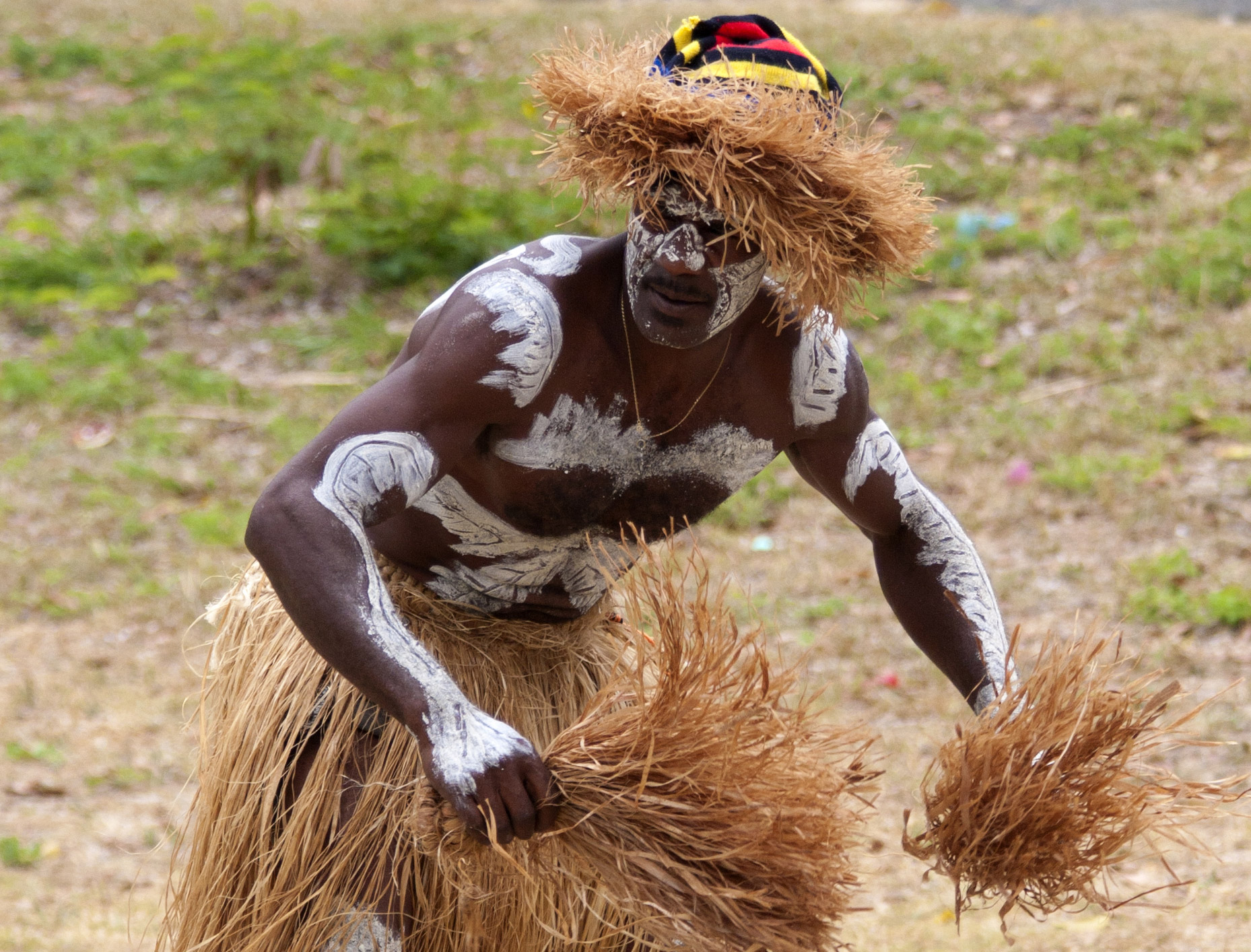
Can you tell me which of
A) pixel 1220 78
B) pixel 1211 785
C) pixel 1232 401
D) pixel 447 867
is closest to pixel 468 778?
pixel 447 867

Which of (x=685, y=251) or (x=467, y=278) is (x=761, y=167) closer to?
(x=685, y=251)

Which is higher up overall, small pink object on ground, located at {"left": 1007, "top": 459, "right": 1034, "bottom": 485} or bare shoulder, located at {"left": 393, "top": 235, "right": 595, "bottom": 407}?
bare shoulder, located at {"left": 393, "top": 235, "right": 595, "bottom": 407}

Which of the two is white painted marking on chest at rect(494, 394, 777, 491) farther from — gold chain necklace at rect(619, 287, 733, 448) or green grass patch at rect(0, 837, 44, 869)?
green grass patch at rect(0, 837, 44, 869)

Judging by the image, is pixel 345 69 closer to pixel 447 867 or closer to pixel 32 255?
pixel 32 255

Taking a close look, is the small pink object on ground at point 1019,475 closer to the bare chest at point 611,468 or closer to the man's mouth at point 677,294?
Result: the bare chest at point 611,468

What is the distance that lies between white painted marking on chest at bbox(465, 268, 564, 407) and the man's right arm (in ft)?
0.09

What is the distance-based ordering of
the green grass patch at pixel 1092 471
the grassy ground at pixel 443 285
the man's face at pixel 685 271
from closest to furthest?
the man's face at pixel 685 271
the grassy ground at pixel 443 285
the green grass patch at pixel 1092 471

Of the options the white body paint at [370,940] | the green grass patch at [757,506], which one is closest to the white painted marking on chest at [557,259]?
the white body paint at [370,940]

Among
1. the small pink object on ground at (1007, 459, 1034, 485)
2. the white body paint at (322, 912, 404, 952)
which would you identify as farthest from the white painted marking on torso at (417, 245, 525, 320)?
the small pink object on ground at (1007, 459, 1034, 485)

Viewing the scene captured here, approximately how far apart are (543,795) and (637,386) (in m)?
0.63

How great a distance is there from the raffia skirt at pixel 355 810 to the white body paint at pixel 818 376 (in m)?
0.52

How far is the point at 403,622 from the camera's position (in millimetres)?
1773

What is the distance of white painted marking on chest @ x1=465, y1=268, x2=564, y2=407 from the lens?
1913mm

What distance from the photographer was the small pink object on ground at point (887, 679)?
4148mm
